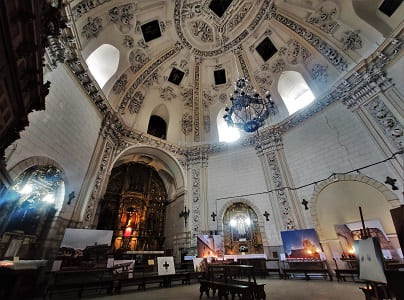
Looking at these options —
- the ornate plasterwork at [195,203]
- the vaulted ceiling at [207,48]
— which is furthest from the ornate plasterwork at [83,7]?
the ornate plasterwork at [195,203]

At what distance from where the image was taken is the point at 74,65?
7070mm

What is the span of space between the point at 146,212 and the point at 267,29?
1360 cm

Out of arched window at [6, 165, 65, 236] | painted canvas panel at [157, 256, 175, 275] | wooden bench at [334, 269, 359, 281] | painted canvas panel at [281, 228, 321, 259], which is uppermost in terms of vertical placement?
Result: arched window at [6, 165, 65, 236]

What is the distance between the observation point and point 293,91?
11344 mm

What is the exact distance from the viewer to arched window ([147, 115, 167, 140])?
1312 cm

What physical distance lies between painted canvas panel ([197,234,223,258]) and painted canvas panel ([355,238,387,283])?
6.45 metres

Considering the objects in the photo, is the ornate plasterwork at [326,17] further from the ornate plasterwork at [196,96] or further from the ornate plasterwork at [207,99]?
the ornate plasterwork at [207,99]

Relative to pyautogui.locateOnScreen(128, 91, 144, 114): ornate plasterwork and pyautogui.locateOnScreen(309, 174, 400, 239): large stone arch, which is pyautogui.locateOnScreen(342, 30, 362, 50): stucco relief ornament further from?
pyautogui.locateOnScreen(128, 91, 144, 114): ornate plasterwork

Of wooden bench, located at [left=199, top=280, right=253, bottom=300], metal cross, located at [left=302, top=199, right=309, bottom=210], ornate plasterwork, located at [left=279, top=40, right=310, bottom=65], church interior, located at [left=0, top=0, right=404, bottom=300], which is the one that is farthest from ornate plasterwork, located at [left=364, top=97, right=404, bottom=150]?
wooden bench, located at [left=199, top=280, right=253, bottom=300]

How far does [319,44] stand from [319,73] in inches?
61.0

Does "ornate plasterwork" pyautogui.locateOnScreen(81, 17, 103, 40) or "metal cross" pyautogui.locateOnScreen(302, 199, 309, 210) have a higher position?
"ornate plasterwork" pyautogui.locateOnScreen(81, 17, 103, 40)

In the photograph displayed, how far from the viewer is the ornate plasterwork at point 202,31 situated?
11548mm

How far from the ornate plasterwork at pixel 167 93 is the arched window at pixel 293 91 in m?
7.11

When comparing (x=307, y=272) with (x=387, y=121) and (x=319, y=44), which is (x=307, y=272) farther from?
(x=319, y=44)
